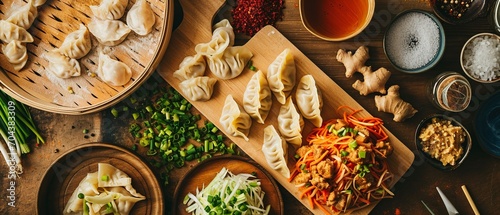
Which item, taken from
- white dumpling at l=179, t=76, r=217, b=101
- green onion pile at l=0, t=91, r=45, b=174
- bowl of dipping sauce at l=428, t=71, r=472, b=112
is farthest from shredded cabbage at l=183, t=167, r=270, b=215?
bowl of dipping sauce at l=428, t=71, r=472, b=112

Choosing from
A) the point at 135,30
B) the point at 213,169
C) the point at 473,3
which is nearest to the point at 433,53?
the point at 473,3

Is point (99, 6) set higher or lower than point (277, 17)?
higher

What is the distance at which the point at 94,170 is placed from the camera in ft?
12.1

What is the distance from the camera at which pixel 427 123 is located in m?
3.64

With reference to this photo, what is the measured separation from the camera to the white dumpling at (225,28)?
362 centimetres

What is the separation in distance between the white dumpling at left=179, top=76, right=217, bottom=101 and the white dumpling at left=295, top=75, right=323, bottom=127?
67 cm

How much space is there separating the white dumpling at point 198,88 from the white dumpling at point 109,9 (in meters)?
0.70

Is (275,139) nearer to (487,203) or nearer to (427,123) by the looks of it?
(427,123)

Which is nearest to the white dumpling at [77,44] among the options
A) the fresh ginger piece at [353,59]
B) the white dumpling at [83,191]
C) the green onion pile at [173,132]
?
the green onion pile at [173,132]

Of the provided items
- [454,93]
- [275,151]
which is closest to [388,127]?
[454,93]

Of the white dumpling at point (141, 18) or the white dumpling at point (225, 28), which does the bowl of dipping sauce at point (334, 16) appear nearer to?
the white dumpling at point (225, 28)

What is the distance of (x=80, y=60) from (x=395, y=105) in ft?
7.88

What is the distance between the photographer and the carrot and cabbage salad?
11.1 ft

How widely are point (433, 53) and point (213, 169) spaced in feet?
6.19
